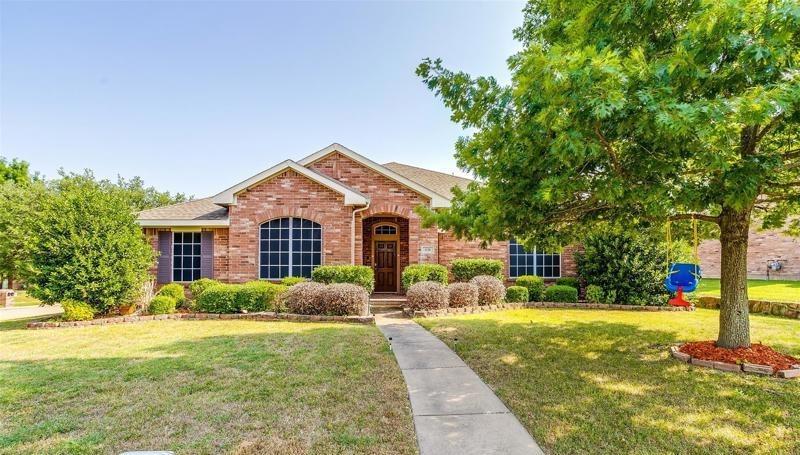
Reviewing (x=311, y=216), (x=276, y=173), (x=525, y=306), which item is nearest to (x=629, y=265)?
(x=525, y=306)

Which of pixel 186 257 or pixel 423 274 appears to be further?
pixel 186 257

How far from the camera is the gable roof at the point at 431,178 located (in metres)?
18.4

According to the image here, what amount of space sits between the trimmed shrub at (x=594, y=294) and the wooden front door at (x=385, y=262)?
7.46 metres

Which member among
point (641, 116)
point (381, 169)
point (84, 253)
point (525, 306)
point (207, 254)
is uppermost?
point (381, 169)

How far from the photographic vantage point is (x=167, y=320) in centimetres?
1116

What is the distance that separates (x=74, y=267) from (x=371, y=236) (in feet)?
31.8

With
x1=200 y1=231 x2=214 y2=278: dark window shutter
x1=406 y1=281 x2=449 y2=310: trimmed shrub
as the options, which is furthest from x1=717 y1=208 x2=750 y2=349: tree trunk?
x1=200 y1=231 x2=214 y2=278: dark window shutter

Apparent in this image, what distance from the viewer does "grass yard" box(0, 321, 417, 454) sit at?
383 centimetres

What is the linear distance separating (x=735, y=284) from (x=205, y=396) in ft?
27.8

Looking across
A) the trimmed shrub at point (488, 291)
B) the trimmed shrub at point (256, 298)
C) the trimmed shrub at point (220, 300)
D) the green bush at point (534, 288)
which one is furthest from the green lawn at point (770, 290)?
the trimmed shrub at point (220, 300)

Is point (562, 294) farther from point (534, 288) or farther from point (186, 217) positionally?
point (186, 217)

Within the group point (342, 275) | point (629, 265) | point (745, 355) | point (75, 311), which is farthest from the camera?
point (629, 265)

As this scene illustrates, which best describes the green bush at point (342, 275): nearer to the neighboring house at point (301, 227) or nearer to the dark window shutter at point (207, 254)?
the neighboring house at point (301, 227)

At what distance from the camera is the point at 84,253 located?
10797 millimetres
